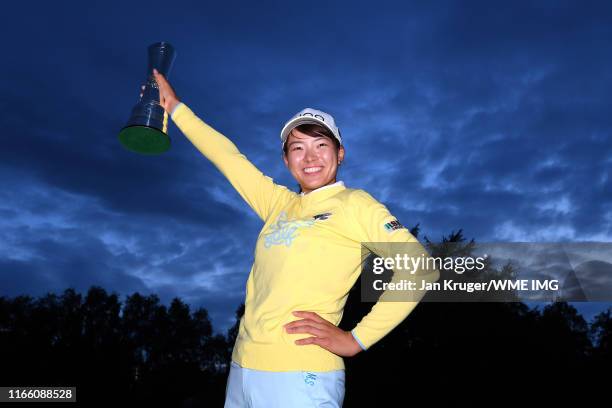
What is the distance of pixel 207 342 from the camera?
5212 inches

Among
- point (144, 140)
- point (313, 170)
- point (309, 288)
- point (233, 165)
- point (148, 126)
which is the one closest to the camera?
point (309, 288)

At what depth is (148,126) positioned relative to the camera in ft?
12.8

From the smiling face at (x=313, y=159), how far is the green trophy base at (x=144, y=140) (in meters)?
1.33

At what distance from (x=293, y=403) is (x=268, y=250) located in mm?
905

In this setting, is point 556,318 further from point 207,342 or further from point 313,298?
point 207,342

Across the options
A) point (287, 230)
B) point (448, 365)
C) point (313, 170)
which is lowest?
point (448, 365)

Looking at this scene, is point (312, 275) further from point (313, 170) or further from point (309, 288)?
point (313, 170)

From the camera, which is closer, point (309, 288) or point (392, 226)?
point (309, 288)

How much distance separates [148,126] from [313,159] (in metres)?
1.53

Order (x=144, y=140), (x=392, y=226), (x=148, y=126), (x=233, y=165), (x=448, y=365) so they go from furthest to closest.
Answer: (x=448, y=365)
(x=144, y=140)
(x=148, y=126)
(x=233, y=165)
(x=392, y=226)

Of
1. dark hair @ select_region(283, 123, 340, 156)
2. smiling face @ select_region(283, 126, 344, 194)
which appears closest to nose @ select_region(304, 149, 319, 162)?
smiling face @ select_region(283, 126, 344, 194)

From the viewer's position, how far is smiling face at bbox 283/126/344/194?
329 centimetres

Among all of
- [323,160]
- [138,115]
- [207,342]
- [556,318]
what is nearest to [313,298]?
[323,160]

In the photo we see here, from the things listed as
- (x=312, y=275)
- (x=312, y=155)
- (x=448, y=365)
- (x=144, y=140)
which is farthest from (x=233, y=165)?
(x=448, y=365)
